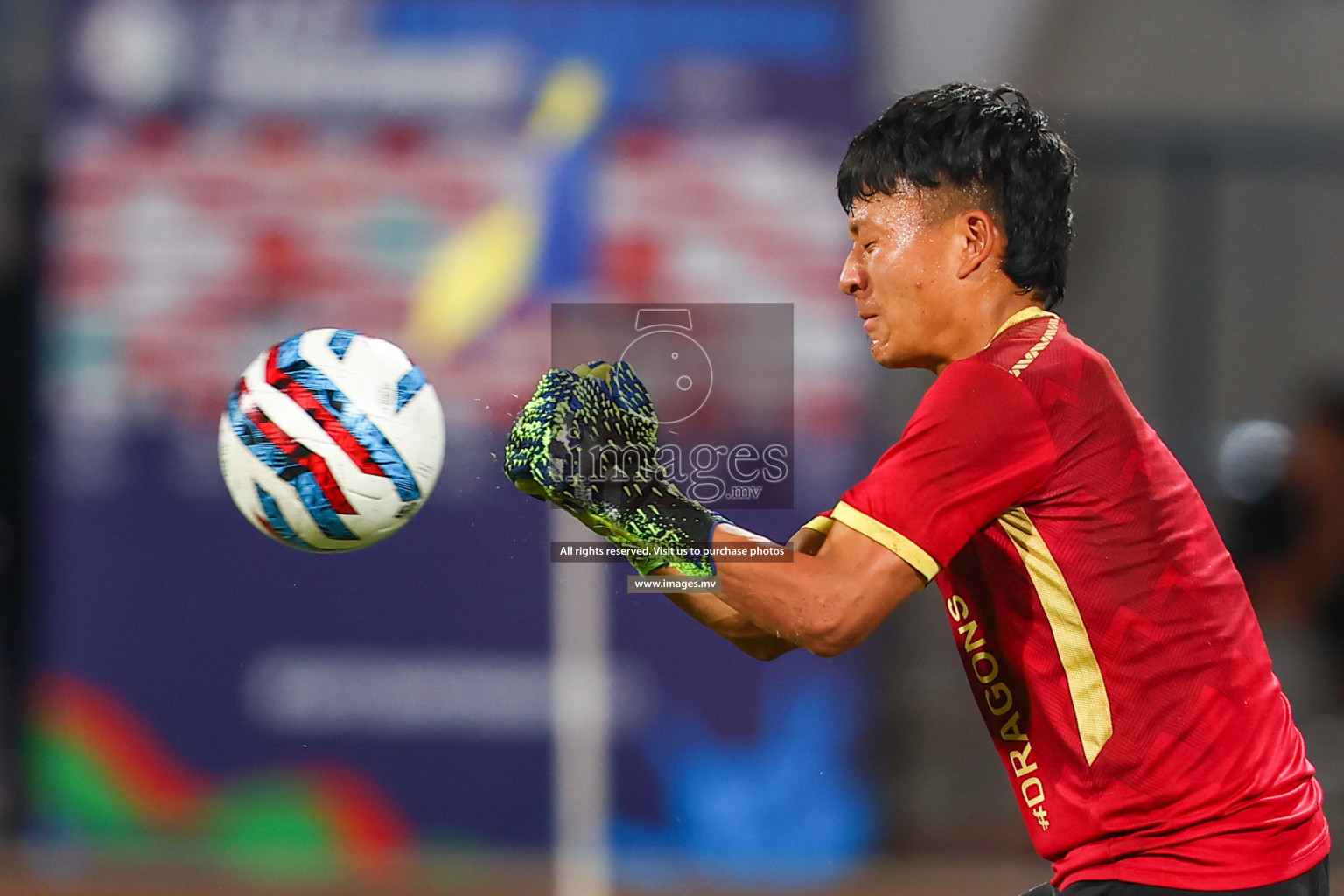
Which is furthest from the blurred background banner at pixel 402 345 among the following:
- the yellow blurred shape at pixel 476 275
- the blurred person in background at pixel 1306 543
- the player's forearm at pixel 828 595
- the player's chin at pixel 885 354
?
the player's forearm at pixel 828 595

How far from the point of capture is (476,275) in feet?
18.5

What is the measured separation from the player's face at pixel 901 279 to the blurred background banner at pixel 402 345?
10.8ft

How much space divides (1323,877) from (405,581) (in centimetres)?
407

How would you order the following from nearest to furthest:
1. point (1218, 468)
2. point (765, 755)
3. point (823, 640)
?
point (823, 640) → point (765, 755) → point (1218, 468)

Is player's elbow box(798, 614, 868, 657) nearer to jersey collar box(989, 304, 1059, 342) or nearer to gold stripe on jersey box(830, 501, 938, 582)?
gold stripe on jersey box(830, 501, 938, 582)

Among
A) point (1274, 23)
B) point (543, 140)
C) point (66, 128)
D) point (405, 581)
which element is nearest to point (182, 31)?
point (66, 128)

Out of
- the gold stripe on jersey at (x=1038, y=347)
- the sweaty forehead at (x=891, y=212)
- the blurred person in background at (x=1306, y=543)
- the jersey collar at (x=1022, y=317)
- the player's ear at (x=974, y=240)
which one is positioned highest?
the sweaty forehead at (x=891, y=212)

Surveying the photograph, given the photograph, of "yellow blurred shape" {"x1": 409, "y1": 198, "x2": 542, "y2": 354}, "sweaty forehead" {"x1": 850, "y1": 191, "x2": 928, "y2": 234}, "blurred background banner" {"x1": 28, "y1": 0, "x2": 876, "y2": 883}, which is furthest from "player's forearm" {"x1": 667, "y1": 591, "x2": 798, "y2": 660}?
"yellow blurred shape" {"x1": 409, "y1": 198, "x2": 542, "y2": 354}

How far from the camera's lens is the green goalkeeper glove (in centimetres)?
214

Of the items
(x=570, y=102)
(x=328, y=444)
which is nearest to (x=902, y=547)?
(x=328, y=444)

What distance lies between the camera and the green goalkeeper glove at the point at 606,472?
2143 millimetres

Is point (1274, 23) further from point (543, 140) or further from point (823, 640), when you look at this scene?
point (823, 640)

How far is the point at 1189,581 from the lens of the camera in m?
2.04

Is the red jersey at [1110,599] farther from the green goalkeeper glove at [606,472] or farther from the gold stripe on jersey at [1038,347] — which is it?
→ the green goalkeeper glove at [606,472]
